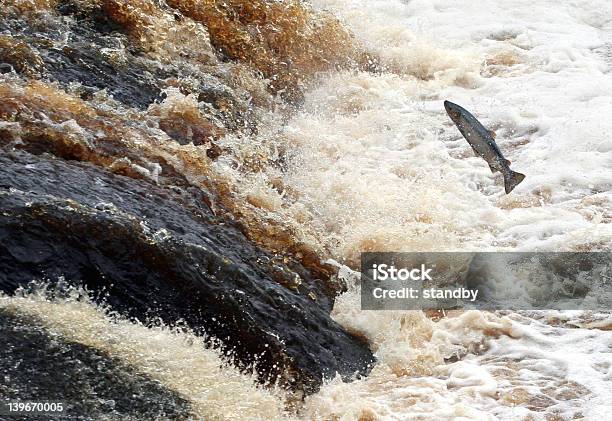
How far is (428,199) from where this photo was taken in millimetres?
6434

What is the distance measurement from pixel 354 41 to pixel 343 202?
3.28m

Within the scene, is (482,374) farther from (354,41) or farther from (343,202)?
(354,41)

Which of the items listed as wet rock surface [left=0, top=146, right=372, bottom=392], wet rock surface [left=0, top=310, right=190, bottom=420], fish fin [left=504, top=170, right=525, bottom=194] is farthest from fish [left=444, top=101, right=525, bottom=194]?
wet rock surface [left=0, top=310, right=190, bottom=420]

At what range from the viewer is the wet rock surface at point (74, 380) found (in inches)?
138

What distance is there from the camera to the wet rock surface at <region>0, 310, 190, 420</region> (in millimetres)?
3504

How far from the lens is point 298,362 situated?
4.49 m

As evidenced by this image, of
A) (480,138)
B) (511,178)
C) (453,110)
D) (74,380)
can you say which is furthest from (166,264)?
(511,178)

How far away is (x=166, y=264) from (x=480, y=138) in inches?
96.2

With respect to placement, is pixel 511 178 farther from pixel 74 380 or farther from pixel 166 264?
pixel 74 380

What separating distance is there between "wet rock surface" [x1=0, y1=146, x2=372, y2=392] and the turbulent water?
14cm

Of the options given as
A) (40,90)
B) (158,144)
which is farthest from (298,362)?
(40,90)

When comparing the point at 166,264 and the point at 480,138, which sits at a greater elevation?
the point at 480,138

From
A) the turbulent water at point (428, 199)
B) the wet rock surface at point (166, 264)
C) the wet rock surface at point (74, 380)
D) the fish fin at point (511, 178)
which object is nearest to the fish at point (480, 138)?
the fish fin at point (511, 178)

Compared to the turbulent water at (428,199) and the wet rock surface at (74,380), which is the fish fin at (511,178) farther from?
the wet rock surface at (74,380)
